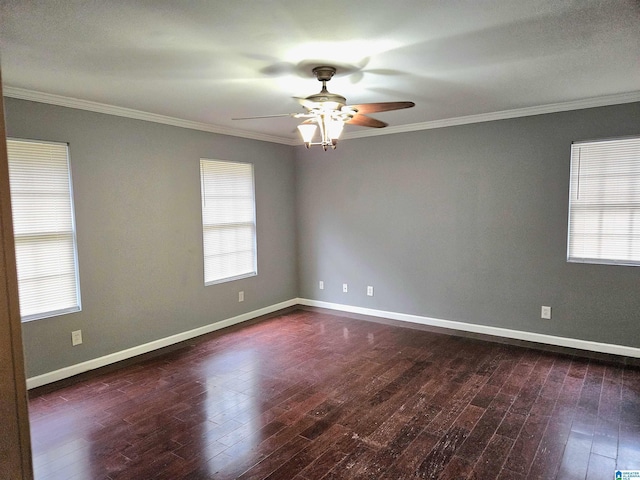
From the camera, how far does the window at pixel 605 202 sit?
3676mm

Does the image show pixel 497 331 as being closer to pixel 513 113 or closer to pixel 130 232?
pixel 513 113

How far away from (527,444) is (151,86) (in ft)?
11.9

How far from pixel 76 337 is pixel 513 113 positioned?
4.74m

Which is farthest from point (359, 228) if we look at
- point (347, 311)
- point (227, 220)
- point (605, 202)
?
point (605, 202)

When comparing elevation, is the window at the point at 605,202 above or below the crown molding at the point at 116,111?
below

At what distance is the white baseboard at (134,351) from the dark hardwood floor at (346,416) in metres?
0.19

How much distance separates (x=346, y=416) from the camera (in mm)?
2814

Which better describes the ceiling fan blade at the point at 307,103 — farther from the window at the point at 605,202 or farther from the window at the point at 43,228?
the window at the point at 605,202

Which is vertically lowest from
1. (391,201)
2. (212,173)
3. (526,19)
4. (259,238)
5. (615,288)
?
(615,288)

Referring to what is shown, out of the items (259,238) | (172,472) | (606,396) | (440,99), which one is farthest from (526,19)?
(259,238)

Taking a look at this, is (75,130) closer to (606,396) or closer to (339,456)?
(339,456)

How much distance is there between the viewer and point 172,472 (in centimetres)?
225

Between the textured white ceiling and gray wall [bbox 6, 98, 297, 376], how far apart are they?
315 millimetres

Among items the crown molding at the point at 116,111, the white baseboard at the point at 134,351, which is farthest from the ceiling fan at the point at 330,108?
the white baseboard at the point at 134,351
